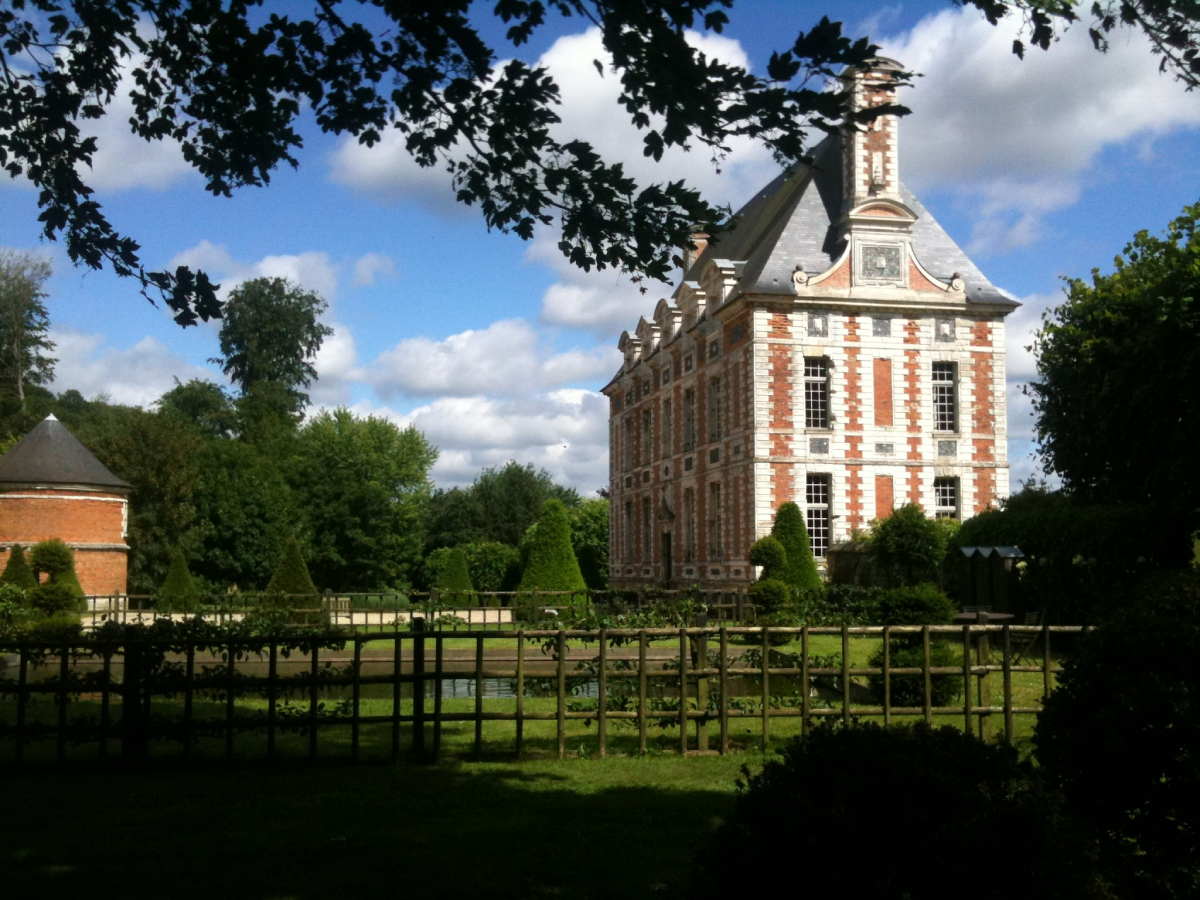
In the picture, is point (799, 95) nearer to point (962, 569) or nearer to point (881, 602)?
point (881, 602)

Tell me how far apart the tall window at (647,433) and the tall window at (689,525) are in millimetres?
5138

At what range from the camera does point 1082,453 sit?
96.5 ft

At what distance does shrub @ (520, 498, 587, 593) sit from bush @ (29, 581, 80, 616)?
11.4m

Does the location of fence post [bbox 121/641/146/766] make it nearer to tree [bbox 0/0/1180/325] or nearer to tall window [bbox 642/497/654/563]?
tree [bbox 0/0/1180/325]

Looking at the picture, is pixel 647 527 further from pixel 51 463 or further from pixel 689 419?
pixel 51 463

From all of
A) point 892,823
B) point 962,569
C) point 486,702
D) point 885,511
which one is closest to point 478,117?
point 892,823

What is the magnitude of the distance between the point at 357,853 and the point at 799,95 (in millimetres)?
4886

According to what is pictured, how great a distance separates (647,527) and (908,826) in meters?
41.3

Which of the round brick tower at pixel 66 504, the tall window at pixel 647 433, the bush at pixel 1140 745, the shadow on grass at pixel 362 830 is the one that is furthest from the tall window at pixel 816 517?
the bush at pixel 1140 745

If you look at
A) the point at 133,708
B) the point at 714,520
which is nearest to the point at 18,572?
the point at 714,520

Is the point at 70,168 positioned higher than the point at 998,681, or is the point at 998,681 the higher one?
the point at 70,168

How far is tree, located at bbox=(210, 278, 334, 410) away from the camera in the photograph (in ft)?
187

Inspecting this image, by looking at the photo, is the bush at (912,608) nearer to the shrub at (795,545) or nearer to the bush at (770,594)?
the bush at (770,594)

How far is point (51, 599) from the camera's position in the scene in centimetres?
2502
